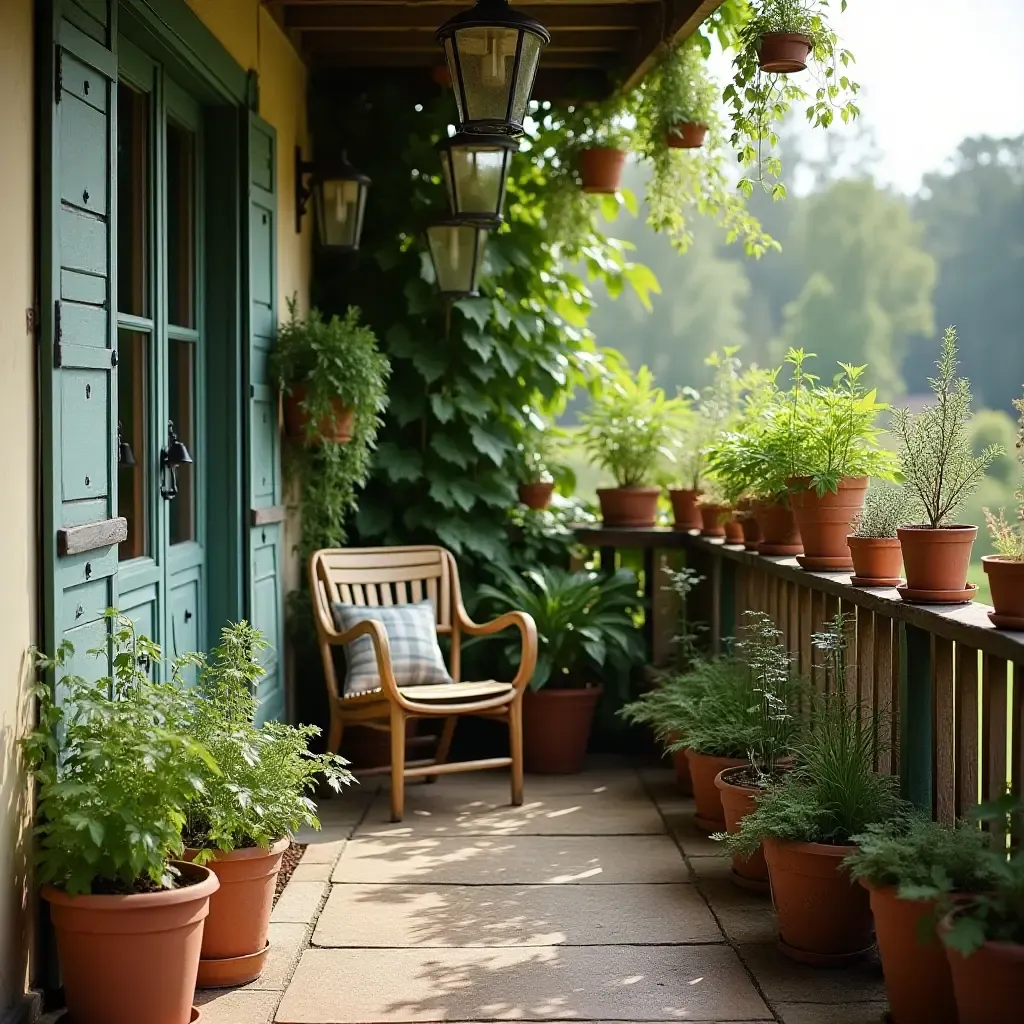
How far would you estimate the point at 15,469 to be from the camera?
2.62m

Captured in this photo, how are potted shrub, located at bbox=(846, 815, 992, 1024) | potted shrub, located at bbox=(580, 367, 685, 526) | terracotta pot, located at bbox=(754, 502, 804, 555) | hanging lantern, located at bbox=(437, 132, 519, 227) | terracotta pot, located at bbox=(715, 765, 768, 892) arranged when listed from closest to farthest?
potted shrub, located at bbox=(846, 815, 992, 1024) → terracotta pot, located at bbox=(715, 765, 768, 892) → terracotta pot, located at bbox=(754, 502, 804, 555) → hanging lantern, located at bbox=(437, 132, 519, 227) → potted shrub, located at bbox=(580, 367, 685, 526)

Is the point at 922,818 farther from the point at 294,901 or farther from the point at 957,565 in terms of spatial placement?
the point at 294,901

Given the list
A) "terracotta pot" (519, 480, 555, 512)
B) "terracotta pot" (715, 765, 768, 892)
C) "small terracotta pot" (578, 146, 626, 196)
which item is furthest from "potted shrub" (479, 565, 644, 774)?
"small terracotta pot" (578, 146, 626, 196)

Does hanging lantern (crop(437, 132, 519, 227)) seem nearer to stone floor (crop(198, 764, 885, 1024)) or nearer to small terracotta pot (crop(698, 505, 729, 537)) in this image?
small terracotta pot (crop(698, 505, 729, 537))

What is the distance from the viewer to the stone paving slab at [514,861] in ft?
12.8

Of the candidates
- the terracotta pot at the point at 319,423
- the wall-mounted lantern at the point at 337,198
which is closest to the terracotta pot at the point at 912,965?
the terracotta pot at the point at 319,423

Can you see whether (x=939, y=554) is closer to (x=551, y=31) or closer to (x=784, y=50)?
(x=784, y=50)

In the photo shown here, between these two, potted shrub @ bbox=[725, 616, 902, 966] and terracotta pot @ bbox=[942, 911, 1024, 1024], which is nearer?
terracotta pot @ bbox=[942, 911, 1024, 1024]

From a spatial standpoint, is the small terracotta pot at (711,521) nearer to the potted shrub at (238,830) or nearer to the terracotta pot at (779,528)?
the terracotta pot at (779,528)

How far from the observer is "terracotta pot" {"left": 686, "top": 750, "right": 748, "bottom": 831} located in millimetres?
4188

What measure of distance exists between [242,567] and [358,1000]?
1861mm

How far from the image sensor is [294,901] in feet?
12.0

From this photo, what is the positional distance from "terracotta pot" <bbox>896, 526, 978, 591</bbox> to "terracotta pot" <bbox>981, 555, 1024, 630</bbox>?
14.0 inches

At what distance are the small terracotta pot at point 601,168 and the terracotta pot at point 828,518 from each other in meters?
2.24
